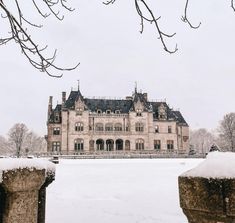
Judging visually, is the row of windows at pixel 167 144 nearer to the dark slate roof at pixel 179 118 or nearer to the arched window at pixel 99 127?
the dark slate roof at pixel 179 118

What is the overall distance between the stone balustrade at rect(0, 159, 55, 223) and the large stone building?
169ft

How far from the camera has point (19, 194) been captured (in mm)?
1633

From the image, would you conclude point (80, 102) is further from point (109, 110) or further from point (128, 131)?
point (128, 131)

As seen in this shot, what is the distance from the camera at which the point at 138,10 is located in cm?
339

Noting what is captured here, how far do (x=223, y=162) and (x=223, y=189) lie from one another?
0.36ft

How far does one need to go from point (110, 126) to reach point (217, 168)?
56174 millimetres

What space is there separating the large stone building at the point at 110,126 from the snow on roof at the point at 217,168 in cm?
5209

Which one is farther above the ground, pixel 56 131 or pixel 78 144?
pixel 56 131

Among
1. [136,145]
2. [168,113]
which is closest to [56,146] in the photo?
[136,145]

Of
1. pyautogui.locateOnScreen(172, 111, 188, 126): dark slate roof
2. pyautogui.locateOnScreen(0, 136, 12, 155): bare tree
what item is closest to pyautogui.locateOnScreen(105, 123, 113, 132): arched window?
pyautogui.locateOnScreen(172, 111, 188, 126): dark slate roof

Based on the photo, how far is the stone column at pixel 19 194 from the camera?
62.6 inches

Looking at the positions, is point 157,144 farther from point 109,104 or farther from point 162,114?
point 109,104

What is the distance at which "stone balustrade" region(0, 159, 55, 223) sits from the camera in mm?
1585

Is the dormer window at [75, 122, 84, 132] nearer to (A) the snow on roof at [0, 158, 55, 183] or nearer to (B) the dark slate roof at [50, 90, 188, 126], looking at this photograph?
(B) the dark slate roof at [50, 90, 188, 126]
